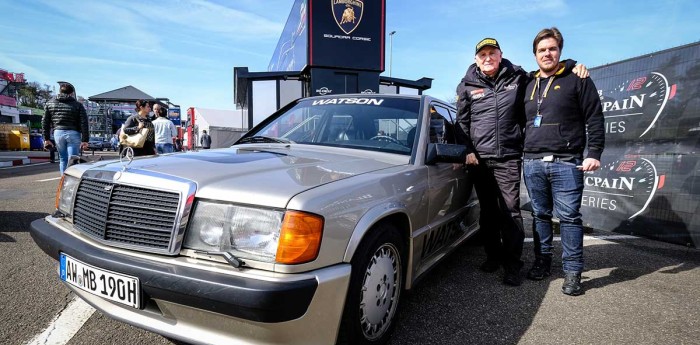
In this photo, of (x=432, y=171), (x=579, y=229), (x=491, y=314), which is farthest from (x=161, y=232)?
(x=579, y=229)

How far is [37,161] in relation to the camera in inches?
620

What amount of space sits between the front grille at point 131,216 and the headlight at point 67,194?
29 centimetres

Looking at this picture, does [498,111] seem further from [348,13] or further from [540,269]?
[348,13]

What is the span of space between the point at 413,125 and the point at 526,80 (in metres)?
1.23

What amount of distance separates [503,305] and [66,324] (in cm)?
273

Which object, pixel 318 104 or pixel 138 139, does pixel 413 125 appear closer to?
pixel 318 104

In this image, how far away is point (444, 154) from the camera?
7.58 feet

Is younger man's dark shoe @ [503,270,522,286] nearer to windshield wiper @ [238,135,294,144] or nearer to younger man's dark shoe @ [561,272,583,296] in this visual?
younger man's dark shoe @ [561,272,583,296]

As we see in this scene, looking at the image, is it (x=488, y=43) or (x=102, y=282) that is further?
(x=488, y=43)

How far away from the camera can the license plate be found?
150 cm

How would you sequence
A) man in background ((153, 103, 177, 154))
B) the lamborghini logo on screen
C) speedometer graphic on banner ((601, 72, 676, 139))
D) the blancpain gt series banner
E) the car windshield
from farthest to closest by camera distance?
the lamborghini logo on screen
man in background ((153, 103, 177, 154))
speedometer graphic on banner ((601, 72, 676, 139))
the blancpain gt series banner
the car windshield

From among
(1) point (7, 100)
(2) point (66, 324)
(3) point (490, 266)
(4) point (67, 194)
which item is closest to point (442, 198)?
(3) point (490, 266)

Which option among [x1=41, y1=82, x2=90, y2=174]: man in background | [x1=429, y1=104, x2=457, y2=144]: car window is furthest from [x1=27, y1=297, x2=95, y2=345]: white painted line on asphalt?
[x1=41, y1=82, x2=90, y2=174]: man in background

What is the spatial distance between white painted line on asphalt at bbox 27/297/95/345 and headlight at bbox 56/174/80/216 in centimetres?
64
